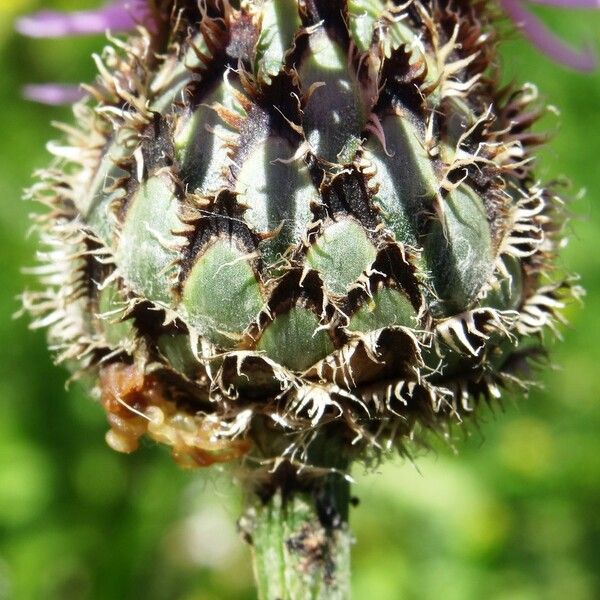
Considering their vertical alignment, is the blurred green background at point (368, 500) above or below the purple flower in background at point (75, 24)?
below

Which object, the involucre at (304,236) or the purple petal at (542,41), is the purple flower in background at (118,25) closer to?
the purple petal at (542,41)

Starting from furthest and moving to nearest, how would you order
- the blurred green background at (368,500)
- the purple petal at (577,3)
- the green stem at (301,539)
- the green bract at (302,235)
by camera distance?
the blurred green background at (368,500)
the purple petal at (577,3)
the green stem at (301,539)
the green bract at (302,235)

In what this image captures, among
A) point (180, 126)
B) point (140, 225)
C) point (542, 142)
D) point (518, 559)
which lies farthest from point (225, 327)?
point (518, 559)

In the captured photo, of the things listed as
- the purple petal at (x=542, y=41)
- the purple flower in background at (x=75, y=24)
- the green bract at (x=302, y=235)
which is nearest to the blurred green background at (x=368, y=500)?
the purple petal at (x=542, y=41)

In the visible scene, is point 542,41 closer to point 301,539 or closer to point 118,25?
point 118,25

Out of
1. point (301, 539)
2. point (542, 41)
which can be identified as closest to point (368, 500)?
point (301, 539)

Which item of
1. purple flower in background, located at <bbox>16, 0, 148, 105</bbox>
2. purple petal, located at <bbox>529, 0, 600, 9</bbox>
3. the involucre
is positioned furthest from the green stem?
Result: purple petal, located at <bbox>529, 0, 600, 9</bbox>

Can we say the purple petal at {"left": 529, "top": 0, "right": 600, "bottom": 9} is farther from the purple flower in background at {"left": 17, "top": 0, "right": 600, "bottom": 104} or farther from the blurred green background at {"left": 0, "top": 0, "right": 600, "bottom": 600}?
the blurred green background at {"left": 0, "top": 0, "right": 600, "bottom": 600}
